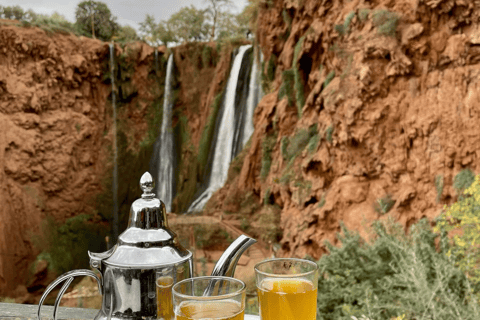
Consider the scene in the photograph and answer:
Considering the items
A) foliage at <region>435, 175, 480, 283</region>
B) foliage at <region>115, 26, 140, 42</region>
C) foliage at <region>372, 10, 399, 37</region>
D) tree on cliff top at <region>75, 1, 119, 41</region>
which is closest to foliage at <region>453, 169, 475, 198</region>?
foliage at <region>435, 175, 480, 283</region>

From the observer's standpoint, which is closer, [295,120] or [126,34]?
[295,120]

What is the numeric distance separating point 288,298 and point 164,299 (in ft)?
1.01

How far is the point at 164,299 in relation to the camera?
98 cm

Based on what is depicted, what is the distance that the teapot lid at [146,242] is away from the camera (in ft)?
3.36

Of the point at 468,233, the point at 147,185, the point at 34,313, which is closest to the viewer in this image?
the point at 147,185

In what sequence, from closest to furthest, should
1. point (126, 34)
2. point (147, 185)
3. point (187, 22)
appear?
point (147, 185) → point (126, 34) → point (187, 22)

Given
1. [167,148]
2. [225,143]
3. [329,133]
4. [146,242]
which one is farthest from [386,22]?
[167,148]

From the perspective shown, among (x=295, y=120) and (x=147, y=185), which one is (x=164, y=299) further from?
(x=295, y=120)

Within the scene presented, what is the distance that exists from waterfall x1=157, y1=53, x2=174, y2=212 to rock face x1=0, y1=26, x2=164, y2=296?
986 millimetres

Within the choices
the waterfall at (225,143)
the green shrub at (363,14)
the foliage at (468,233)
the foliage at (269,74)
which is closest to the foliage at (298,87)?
the foliage at (269,74)

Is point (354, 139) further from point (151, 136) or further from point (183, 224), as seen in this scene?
point (151, 136)

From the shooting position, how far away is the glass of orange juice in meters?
0.88

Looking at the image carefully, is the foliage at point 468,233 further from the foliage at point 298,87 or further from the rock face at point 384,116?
the foliage at point 298,87

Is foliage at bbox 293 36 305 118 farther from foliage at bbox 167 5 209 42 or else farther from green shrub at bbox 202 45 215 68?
foliage at bbox 167 5 209 42
